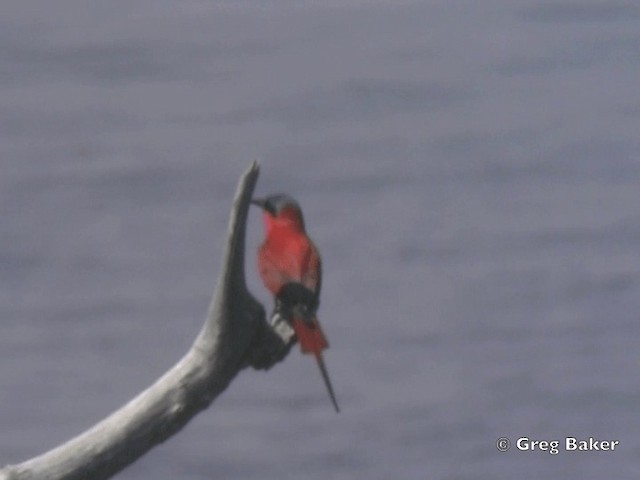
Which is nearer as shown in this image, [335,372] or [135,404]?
[135,404]

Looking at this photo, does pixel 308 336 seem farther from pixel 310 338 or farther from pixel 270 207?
pixel 270 207

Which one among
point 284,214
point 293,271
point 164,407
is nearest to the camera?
point 164,407

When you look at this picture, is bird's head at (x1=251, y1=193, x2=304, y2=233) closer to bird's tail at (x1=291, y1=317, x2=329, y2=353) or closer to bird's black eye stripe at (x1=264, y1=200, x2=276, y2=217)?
bird's black eye stripe at (x1=264, y1=200, x2=276, y2=217)

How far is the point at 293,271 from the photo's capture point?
479 cm

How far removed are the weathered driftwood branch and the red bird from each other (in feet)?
1.32

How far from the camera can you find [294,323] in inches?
173

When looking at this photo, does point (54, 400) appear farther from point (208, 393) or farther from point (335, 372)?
point (208, 393)

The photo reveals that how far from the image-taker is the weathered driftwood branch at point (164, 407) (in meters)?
3.95

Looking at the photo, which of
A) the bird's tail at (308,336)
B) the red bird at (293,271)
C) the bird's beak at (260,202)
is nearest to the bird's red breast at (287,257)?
the red bird at (293,271)

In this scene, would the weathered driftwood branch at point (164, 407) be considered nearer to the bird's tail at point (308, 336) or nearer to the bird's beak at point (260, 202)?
the bird's tail at point (308, 336)

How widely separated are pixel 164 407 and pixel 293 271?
899 millimetres

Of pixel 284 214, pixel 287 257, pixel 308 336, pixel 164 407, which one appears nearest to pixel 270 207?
pixel 284 214

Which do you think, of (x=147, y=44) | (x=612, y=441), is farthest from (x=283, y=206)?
(x=147, y=44)

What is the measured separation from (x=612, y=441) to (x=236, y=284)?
447cm
